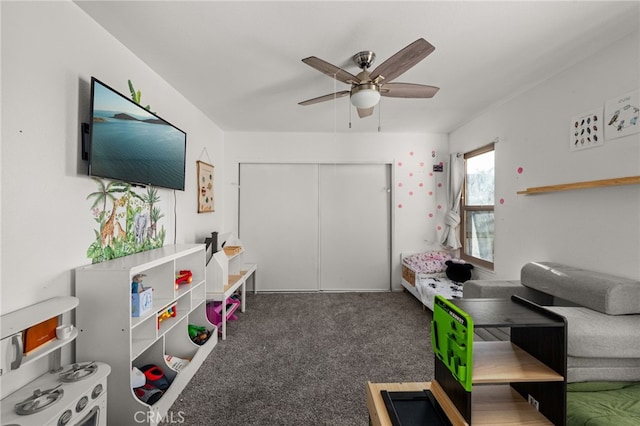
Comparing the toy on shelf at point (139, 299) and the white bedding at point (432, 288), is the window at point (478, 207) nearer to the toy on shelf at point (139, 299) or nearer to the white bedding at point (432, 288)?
the white bedding at point (432, 288)

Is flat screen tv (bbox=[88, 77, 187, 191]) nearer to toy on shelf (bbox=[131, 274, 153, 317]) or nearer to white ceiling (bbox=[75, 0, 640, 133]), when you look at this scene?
white ceiling (bbox=[75, 0, 640, 133])

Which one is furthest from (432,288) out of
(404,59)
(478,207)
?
(404,59)

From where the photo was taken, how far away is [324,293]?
412 cm

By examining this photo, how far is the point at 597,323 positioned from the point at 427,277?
2.09 metres

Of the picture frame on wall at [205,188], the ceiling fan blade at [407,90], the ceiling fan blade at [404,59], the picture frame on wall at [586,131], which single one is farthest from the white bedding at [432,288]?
the picture frame on wall at [205,188]

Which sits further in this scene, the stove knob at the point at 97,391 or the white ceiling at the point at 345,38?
the white ceiling at the point at 345,38

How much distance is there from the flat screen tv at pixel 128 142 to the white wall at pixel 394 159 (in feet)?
5.77

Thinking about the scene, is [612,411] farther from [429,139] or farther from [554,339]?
[429,139]

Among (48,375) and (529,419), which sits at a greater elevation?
(529,419)

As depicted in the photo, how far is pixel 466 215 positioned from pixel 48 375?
14.0 ft

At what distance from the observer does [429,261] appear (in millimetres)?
3730

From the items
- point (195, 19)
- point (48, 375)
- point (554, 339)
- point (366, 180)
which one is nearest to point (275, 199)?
point (366, 180)

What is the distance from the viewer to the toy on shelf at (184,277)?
2.34m

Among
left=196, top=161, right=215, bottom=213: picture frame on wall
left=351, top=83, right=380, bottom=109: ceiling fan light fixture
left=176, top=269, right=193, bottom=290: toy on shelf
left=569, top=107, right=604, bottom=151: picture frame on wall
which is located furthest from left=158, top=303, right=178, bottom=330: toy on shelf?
left=569, top=107, right=604, bottom=151: picture frame on wall
